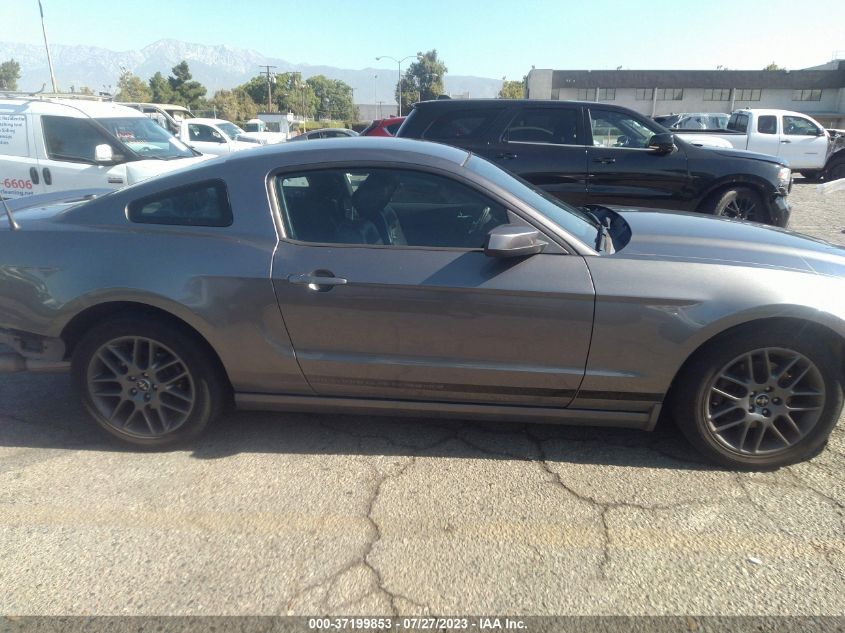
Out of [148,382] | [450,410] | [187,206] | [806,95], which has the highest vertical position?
[806,95]

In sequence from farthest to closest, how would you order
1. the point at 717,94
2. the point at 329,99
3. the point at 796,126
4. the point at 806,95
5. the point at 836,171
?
the point at 329,99 → the point at 717,94 → the point at 806,95 → the point at 796,126 → the point at 836,171

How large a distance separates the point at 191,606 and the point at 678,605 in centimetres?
177

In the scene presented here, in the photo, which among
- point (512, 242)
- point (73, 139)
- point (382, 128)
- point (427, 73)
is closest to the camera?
point (512, 242)

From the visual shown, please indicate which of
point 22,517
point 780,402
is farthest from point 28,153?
point 780,402

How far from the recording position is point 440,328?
2857 mm

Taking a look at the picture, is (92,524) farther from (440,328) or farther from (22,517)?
(440,328)

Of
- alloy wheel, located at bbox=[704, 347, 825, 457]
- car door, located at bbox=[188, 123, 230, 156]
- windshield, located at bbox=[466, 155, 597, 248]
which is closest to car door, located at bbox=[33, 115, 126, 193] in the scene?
windshield, located at bbox=[466, 155, 597, 248]

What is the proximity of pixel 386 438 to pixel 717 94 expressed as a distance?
61936 mm

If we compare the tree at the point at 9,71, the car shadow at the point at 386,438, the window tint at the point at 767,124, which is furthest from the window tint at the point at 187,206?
the tree at the point at 9,71

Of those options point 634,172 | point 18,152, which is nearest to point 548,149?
point 634,172

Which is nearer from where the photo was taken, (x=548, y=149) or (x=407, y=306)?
(x=407, y=306)

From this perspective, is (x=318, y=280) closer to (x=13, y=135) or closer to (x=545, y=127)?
(x=545, y=127)

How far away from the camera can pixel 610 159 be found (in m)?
6.59

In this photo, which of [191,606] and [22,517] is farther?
[22,517]
